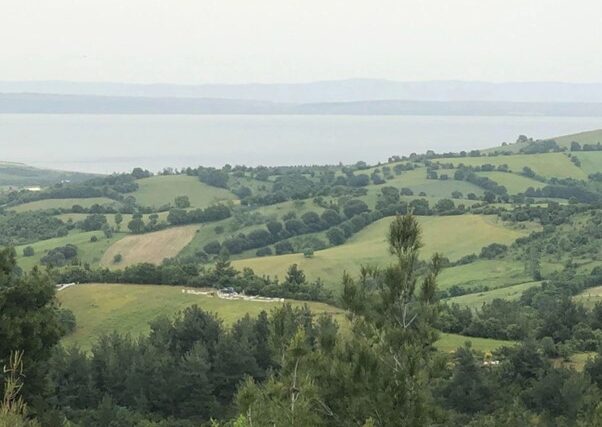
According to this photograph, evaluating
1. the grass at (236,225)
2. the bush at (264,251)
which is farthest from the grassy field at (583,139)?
the bush at (264,251)

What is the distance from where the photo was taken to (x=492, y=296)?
6538cm

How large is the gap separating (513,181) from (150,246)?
70.9 m

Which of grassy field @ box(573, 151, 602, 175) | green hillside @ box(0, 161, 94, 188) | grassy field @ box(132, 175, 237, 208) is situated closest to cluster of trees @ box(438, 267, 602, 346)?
grassy field @ box(132, 175, 237, 208)

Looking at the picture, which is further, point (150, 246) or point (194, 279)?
point (150, 246)

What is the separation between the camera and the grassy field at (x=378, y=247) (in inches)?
2972

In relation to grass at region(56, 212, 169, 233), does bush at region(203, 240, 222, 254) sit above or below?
below

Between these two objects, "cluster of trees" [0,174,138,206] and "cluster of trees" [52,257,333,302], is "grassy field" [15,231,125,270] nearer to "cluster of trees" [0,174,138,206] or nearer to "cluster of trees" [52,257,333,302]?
"cluster of trees" [52,257,333,302]

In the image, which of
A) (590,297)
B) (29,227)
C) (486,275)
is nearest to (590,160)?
(486,275)

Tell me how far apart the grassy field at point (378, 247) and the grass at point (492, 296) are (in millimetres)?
7572

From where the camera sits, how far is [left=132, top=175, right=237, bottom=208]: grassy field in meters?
129

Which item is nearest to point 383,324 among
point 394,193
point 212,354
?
point 212,354

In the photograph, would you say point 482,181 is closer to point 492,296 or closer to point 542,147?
point 542,147

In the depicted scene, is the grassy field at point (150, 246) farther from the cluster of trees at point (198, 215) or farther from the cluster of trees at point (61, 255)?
the cluster of trees at point (61, 255)

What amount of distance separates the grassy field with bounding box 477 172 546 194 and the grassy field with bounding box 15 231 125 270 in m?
69.4
